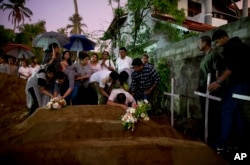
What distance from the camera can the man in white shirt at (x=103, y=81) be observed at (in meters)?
6.16

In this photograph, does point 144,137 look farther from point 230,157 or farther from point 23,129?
point 23,129

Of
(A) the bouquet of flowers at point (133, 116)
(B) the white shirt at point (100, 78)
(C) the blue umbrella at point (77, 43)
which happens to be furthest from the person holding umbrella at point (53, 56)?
(A) the bouquet of flowers at point (133, 116)

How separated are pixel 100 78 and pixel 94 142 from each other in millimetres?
2443

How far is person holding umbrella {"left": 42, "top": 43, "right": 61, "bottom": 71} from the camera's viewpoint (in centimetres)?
688

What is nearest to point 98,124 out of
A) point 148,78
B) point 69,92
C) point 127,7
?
point 69,92

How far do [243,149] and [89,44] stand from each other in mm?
6159

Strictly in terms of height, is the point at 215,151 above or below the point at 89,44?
below

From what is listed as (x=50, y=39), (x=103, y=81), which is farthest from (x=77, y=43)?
(x=103, y=81)

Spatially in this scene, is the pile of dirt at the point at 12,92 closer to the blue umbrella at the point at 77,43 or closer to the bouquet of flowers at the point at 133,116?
the blue umbrella at the point at 77,43

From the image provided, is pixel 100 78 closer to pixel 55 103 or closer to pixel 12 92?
pixel 55 103

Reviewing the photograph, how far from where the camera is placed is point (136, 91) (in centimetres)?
640

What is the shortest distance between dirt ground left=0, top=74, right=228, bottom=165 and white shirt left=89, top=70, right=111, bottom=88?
0.89 metres

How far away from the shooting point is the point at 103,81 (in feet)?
20.7

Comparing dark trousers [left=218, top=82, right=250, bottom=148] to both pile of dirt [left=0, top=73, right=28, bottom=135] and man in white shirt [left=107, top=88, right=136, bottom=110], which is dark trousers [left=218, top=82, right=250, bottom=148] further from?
pile of dirt [left=0, top=73, right=28, bottom=135]
